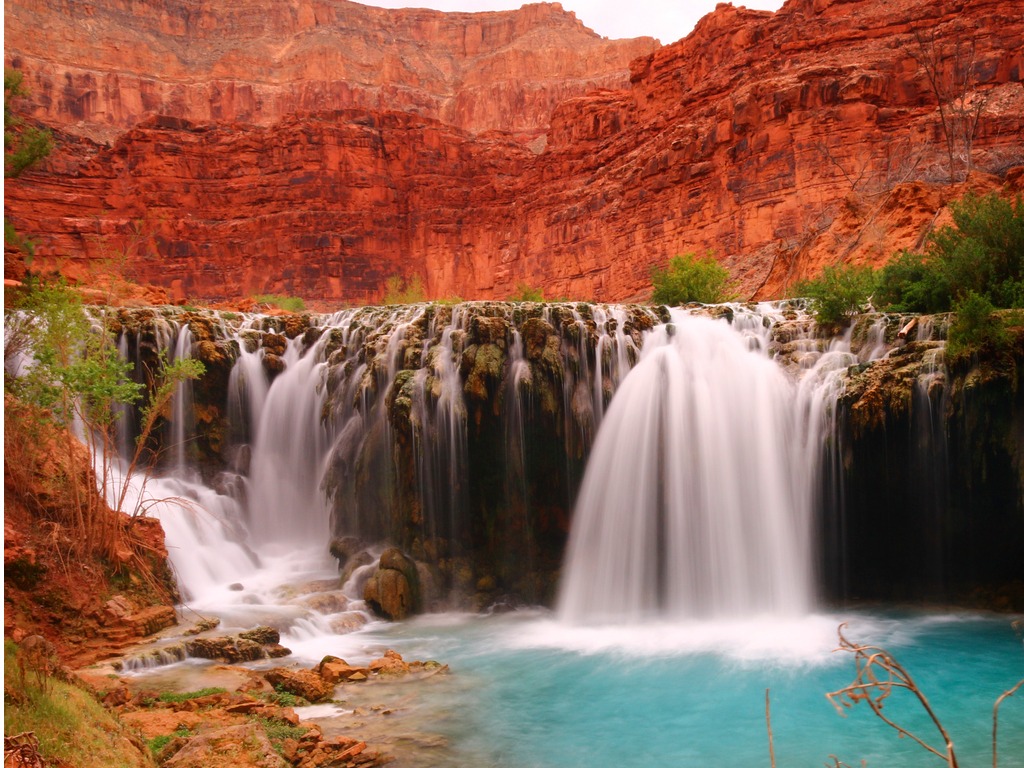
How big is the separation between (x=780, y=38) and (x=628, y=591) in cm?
3740

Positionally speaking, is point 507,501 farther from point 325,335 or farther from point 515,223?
point 515,223

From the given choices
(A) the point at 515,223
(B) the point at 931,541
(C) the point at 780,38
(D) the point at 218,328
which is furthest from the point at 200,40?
(B) the point at 931,541

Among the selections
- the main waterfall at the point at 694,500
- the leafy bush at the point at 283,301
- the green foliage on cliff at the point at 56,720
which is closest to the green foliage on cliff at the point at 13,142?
the green foliage on cliff at the point at 56,720

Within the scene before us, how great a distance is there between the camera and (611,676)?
435 inches

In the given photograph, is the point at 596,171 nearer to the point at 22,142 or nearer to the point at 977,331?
the point at 977,331

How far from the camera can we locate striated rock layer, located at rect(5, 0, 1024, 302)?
1328 inches

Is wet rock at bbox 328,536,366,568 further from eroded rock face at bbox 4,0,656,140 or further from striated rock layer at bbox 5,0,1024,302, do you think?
eroded rock face at bbox 4,0,656,140

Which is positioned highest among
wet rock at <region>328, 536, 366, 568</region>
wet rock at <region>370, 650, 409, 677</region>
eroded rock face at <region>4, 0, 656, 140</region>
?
eroded rock face at <region>4, 0, 656, 140</region>

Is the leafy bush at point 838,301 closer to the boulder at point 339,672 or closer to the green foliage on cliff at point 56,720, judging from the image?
the boulder at point 339,672

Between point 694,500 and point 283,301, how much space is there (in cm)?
3547

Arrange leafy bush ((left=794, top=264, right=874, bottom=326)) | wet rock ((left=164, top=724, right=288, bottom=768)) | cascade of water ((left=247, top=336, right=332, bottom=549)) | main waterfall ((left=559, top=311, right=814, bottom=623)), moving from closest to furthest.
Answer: wet rock ((left=164, top=724, right=288, bottom=768)) → main waterfall ((left=559, top=311, right=814, bottom=623)) → leafy bush ((left=794, top=264, right=874, bottom=326)) → cascade of water ((left=247, top=336, right=332, bottom=549))

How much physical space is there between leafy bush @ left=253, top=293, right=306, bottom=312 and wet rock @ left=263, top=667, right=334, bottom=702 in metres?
30.5

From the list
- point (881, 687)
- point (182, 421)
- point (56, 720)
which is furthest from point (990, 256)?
point (182, 421)

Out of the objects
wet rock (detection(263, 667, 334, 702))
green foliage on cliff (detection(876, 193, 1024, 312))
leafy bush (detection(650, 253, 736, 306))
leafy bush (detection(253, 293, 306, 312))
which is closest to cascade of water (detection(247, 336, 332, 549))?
wet rock (detection(263, 667, 334, 702))
